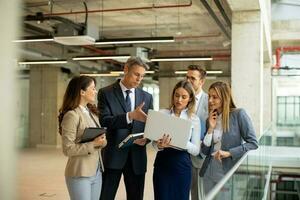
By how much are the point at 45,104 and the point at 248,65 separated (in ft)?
31.9

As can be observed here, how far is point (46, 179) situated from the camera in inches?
290

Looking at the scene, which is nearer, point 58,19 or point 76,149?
point 76,149

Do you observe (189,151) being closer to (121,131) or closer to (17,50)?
(121,131)

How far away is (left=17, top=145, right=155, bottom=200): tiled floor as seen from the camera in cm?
588

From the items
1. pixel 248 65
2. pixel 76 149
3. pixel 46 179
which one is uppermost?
pixel 248 65

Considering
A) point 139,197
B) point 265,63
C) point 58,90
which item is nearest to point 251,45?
point 139,197

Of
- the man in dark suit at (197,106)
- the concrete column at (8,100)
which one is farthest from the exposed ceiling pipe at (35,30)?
the concrete column at (8,100)

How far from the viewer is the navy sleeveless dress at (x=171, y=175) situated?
101 inches

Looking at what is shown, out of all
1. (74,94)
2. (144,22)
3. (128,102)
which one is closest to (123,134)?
(128,102)

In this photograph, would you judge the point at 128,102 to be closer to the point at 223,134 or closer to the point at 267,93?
the point at 223,134

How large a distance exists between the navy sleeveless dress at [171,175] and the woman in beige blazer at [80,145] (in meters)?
0.38

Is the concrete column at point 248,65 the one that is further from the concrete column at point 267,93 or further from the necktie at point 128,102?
the concrete column at point 267,93

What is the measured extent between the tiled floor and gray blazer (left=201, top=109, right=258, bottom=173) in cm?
179

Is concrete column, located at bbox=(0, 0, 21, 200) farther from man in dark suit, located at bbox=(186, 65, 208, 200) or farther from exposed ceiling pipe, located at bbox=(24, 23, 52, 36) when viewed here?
exposed ceiling pipe, located at bbox=(24, 23, 52, 36)
